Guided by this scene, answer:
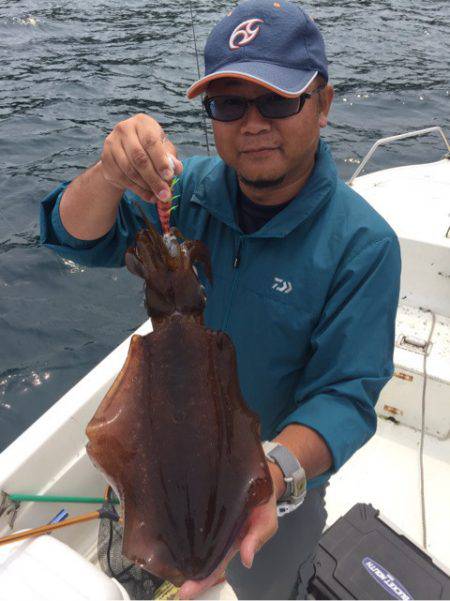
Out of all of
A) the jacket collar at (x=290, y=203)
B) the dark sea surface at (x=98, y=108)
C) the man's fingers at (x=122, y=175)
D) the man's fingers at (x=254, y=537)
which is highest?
the man's fingers at (x=122, y=175)

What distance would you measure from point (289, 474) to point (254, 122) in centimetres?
165

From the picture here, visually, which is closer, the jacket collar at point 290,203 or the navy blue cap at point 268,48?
the navy blue cap at point 268,48

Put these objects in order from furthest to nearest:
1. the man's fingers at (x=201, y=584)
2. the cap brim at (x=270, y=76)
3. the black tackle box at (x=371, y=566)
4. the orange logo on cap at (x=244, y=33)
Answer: the black tackle box at (x=371, y=566), the orange logo on cap at (x=244, y=33), the cap brim at (x=270, y=76), the man's fingers at (x=201, y=584)

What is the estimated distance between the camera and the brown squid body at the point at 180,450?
193cm

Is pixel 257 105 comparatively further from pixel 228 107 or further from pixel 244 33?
pixel 244 33

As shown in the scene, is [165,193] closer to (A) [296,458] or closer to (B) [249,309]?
(B) [249,309]

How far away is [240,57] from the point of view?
2.55 metres

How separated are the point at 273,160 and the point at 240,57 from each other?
0.50 meters

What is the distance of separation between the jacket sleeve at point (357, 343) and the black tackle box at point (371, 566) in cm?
71

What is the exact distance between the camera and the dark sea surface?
658 cm

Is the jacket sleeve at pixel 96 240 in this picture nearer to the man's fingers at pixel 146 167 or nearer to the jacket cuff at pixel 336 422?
the man's fingers at pixel 146 167

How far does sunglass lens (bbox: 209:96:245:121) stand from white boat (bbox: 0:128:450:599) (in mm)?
1979

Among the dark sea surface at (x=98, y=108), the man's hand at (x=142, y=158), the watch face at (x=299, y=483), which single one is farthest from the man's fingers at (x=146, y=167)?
the dark sea surface at (x=98, y=108)

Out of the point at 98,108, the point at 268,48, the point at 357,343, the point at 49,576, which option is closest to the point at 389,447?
the point at 357,343
